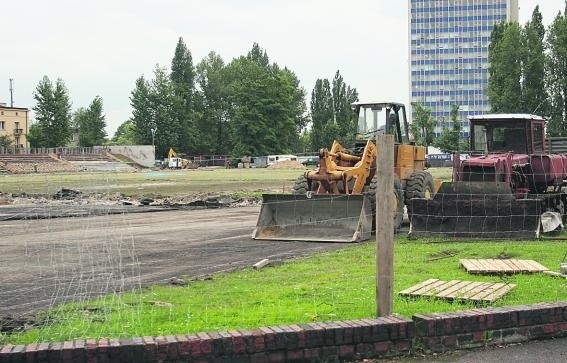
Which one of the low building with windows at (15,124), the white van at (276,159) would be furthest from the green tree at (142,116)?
the white van at (276,159)

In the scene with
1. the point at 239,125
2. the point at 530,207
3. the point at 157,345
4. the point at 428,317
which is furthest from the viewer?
the point at 239,125

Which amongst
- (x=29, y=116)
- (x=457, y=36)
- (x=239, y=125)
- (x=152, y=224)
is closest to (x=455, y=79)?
(x=457, y=36)

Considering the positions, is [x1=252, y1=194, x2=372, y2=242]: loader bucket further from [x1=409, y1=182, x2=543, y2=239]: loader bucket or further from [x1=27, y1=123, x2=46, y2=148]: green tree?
[x1=27, y1=123, x2=46, y2=148]: green tree

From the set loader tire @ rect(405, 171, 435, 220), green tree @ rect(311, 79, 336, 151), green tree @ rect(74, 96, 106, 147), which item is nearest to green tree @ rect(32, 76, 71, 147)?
green tree @ rect(74, 96, 106, 147)

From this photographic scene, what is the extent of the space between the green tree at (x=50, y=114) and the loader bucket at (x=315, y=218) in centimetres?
9125

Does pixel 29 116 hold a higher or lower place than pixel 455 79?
lower

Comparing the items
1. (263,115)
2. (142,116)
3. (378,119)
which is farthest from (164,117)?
(378,119)

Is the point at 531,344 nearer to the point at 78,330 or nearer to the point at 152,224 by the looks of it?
the point at 78,330

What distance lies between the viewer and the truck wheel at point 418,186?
1809 centimetres

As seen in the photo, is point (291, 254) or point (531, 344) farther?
point (291, 254)

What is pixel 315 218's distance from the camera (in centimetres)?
1647

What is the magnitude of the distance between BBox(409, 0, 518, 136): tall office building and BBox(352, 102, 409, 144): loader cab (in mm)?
151015

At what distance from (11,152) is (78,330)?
9629cm

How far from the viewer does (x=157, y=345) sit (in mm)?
5664
